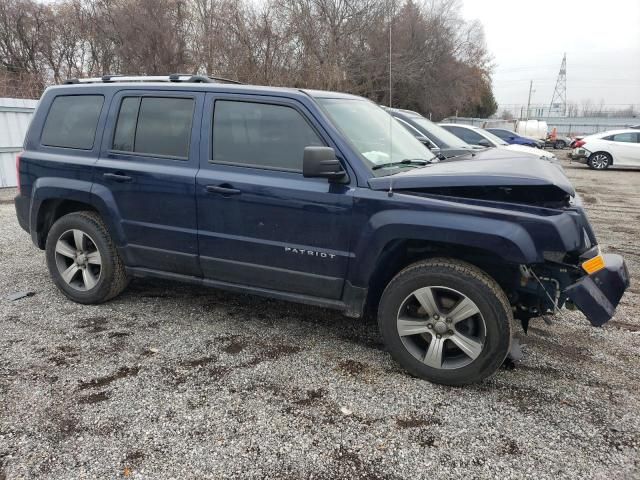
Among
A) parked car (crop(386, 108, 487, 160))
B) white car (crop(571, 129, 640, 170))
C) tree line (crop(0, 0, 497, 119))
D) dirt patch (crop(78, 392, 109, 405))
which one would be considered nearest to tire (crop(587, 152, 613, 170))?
white car (crop(571, 129, 640, 170))

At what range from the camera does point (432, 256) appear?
10.6ft

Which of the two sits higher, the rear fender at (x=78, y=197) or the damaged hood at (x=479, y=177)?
the damaged hood at (x=479, y=177)

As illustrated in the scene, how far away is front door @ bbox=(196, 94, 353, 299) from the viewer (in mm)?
3287

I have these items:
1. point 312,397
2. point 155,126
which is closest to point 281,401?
point 312,397

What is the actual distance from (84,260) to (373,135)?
285 centimetres

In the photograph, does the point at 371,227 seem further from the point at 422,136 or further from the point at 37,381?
the point at 422,136

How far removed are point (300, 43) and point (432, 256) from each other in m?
20.3

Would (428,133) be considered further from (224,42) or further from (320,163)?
(224,42)

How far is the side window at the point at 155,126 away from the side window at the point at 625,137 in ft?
62.8

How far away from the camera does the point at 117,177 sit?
12.8ft

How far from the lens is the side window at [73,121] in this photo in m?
4.09

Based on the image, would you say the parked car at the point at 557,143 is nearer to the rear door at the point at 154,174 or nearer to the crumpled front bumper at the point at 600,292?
the crumpled front bumper at the point at 600,292

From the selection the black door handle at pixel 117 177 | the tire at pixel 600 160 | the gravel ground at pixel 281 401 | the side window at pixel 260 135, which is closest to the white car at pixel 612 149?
the tire at pixel 600 160

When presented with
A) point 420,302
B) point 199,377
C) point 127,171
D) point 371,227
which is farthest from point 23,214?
point 420,302
